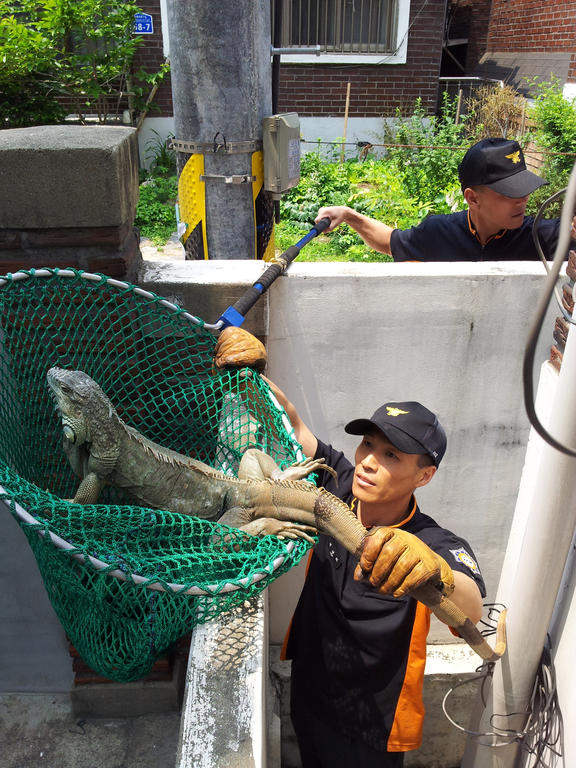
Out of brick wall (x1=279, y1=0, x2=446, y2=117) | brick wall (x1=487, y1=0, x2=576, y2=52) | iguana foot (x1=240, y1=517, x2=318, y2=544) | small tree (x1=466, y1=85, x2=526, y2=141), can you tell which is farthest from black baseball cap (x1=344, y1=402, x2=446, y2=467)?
brick wall (x1=487, y1=0, x2=576, y2=52)

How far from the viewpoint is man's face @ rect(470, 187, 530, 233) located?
390 cm

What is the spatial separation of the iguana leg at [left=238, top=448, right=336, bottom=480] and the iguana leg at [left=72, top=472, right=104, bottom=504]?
589mm

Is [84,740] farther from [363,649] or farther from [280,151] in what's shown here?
[280,151]

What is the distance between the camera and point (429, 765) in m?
4.42

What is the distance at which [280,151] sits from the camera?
11.7 feet

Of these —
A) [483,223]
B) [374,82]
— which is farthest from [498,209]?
[374,82]

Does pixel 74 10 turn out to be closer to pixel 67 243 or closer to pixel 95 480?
pixel 67 243

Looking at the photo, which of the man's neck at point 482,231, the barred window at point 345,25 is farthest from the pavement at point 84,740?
the barred window at point 345,25

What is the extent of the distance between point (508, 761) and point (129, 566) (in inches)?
97.8

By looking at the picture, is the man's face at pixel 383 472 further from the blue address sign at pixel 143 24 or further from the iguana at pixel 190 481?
the blue address sign at pixel 143 24

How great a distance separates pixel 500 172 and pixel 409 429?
2125 mm

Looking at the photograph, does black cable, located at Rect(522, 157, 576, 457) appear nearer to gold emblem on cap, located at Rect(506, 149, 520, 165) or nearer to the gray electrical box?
the gray electrical box

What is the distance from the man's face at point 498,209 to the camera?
3.90 metres

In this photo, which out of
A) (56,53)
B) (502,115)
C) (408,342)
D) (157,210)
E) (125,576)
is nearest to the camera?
(125,576)
